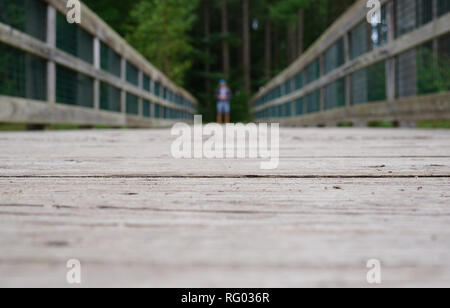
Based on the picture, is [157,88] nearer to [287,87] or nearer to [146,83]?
[146,83]

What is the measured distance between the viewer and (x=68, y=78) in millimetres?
3945

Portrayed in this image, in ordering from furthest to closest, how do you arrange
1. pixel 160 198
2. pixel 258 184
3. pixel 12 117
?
pixel 12 117 → pixel 258 184 → pixel 160 198

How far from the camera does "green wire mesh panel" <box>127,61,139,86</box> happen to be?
634 cm

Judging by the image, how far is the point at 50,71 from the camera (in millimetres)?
3465

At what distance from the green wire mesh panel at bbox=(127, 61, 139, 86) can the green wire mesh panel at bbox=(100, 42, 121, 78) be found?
1.82ft

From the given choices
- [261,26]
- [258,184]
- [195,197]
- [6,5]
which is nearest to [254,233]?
[195,197]

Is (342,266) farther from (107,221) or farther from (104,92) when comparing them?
(104,92)

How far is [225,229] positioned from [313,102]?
6.64 metres

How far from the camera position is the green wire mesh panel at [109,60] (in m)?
4.96

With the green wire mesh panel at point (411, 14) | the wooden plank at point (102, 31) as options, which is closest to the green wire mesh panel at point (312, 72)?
the green wire mesh panel at point (411, 14)

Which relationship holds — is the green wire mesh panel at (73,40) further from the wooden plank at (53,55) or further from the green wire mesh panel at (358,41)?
the green wire mesh panel at (358,41)

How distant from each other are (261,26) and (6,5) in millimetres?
22870

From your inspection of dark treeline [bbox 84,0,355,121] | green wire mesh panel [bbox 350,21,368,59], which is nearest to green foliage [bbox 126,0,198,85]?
dark treeline [bbox 84,0,355,121]

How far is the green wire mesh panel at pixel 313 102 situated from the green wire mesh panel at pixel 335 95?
51 centimetres
